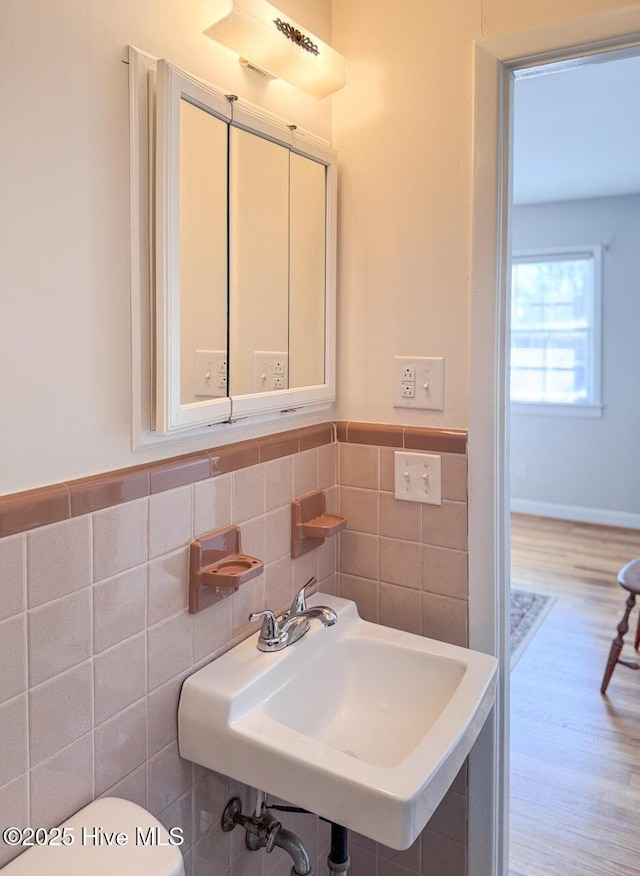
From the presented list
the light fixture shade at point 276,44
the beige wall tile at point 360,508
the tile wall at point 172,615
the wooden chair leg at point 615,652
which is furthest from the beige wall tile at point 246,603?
the wooden chair leg at point 615,652

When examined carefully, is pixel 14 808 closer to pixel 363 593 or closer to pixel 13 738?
pixel 13 738

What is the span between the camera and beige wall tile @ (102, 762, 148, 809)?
3.37 feet

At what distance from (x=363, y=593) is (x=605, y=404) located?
3.79m

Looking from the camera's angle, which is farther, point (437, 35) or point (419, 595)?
point (419, 595)

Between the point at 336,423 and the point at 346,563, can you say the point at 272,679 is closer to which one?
the point at 346,563

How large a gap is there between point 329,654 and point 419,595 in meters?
0.28

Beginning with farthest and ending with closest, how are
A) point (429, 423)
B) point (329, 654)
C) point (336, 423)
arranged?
point (336, 423), point (429, 423), point (329, 654)

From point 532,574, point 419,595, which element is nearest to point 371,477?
point 419,595

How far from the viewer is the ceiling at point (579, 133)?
2572 millimetres

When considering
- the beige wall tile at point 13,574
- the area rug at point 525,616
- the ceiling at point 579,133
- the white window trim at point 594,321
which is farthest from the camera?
the white window trim at point 594,321

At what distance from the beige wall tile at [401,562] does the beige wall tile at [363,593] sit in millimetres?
45

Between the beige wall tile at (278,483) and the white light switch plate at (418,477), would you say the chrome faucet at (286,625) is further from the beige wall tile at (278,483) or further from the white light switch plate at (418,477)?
the white light switch plate at (418,477)

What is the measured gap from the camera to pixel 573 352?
4.90 metres

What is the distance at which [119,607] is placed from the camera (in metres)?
1.01
